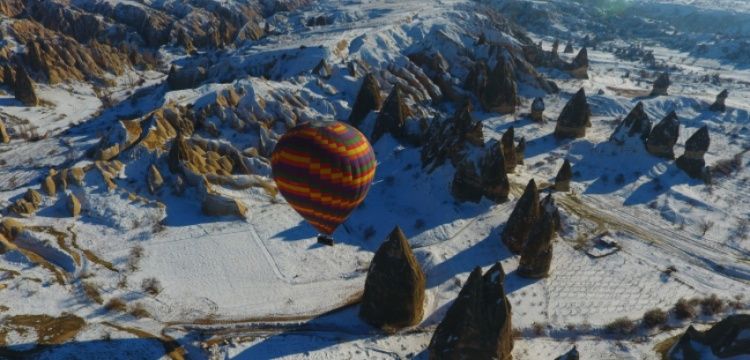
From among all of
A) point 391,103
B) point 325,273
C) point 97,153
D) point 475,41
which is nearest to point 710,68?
point 475,41

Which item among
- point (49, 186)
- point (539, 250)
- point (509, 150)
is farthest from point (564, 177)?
point (49, 186)

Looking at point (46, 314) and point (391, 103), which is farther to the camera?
point (391, 103)

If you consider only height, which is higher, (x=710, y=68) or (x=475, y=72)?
(x=475, y=72)

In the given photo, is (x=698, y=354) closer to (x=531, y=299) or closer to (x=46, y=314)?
(x=531, y=299)

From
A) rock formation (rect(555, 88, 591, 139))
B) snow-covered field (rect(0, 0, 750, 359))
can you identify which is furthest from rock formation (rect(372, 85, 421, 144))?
rock formation (rect(555, 88, 591, 139))

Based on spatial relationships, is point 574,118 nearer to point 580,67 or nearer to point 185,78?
point 580,67

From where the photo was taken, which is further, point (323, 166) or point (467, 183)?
point (467, 183)
